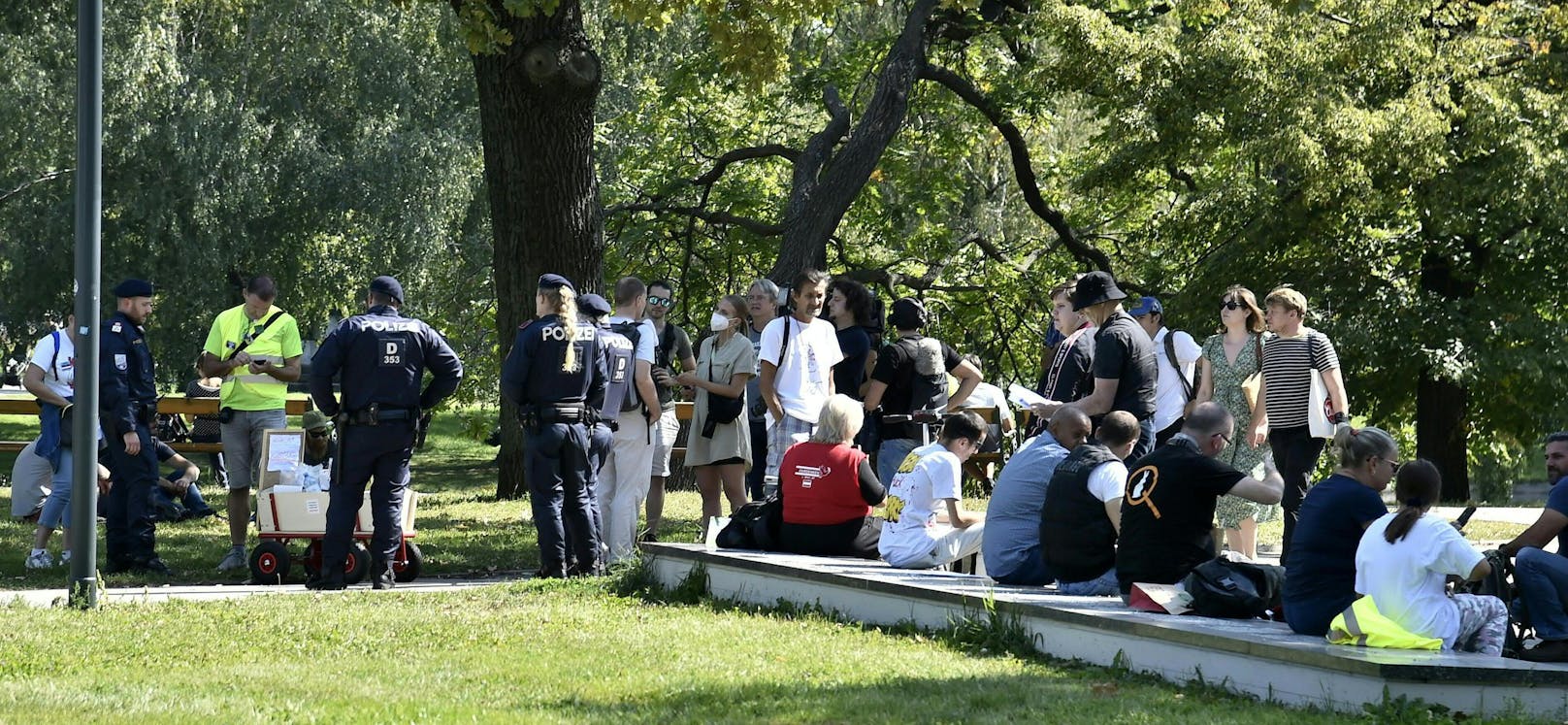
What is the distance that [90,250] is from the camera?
8805mm

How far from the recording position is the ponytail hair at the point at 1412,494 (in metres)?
6.53

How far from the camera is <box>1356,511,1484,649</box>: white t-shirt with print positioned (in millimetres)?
6520

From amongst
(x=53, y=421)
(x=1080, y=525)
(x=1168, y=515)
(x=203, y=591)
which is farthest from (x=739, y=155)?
(x=1168, y=515)

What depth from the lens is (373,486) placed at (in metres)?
10.5

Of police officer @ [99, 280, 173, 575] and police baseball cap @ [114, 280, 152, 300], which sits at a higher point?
police baseball cap @ [114, 280, 152, 300]

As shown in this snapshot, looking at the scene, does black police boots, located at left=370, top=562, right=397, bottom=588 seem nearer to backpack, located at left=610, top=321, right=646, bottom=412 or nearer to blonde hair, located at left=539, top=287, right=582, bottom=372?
blonde hair, located at left=539, top=287, right=582, bottom=372

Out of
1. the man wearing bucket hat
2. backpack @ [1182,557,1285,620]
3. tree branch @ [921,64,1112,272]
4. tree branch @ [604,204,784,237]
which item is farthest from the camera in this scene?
tree branch @ [604,204,784,237]

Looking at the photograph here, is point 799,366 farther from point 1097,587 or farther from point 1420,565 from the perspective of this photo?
point 1420,565

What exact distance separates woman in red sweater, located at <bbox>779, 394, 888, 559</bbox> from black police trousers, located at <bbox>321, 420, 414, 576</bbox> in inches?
88.0

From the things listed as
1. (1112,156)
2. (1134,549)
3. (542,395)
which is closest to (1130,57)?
(1112,156)

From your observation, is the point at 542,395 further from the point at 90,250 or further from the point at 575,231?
the point at 575,231

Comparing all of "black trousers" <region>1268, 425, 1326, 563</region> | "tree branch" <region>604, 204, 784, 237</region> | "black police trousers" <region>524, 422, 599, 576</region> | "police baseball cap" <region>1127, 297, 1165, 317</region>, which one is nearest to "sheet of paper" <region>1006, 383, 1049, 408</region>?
"black trousers" <region>1268, 425, 1326, 563</region>

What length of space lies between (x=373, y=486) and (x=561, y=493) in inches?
42.8

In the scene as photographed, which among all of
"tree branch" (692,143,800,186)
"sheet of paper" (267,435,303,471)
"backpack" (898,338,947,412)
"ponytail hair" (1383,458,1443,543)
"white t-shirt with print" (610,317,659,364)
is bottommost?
"ponytail hair" (1383,458,1443,543)
